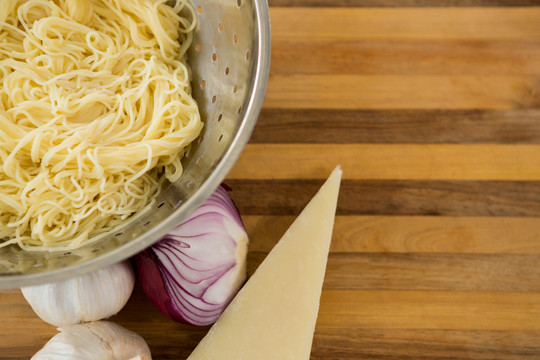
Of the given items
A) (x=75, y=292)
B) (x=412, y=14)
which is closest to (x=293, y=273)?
(x=75, y=292)

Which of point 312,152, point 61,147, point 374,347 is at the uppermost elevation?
point 61,147

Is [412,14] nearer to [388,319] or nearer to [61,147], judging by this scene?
[388,319]

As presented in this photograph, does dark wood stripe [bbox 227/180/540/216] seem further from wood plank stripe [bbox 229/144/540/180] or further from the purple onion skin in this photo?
the purple onion skin

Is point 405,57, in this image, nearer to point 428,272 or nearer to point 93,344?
point 428,272

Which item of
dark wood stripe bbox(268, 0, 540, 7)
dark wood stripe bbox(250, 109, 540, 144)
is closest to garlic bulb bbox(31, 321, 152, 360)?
dark wood stripe bbox(250, 109, 540, 144)

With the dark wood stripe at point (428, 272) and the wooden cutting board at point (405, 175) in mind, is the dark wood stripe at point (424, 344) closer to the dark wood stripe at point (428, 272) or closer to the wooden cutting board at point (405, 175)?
the wooden cutting board at point (405, 175)

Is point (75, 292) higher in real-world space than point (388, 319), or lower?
higher

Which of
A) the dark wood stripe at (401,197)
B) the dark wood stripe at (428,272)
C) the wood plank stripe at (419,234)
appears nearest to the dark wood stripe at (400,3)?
the dark wood stripe at (401,197)
